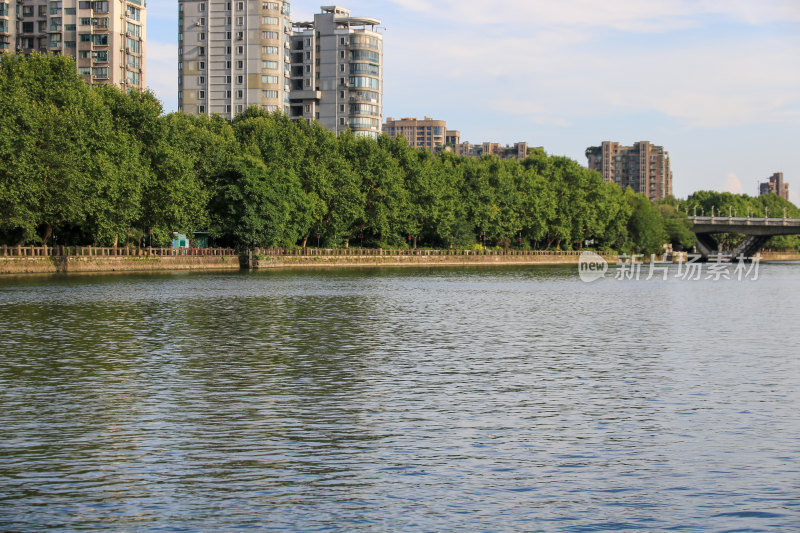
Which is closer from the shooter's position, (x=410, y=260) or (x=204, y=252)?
(x=204, y=252)

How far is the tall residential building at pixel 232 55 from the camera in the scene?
189 m

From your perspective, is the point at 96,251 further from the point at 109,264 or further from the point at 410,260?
the point at 410,260

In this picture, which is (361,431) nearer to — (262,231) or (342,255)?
(262,231)

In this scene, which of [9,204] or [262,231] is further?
[262,231]

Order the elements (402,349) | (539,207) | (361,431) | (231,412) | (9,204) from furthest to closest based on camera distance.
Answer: (539,207) < (9,204) < (402,349) < (231,412) < (361,431)

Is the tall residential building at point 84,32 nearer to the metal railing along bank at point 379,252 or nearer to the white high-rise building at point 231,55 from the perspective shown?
the white high-rise building at point 231,55

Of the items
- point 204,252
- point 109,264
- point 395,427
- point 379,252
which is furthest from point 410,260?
point 395,427

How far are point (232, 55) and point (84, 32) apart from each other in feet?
108

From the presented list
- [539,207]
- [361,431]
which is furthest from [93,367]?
[539,207]

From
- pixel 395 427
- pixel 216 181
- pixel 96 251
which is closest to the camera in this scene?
pixel 395 427

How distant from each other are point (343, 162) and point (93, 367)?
11319 cm

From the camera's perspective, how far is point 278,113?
151000mm

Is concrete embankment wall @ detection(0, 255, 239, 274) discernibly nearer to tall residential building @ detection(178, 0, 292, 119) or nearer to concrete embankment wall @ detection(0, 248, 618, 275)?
Result: concrete embankment wall @ detection(0, 248, 618, 275)

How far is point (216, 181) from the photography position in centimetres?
11912
